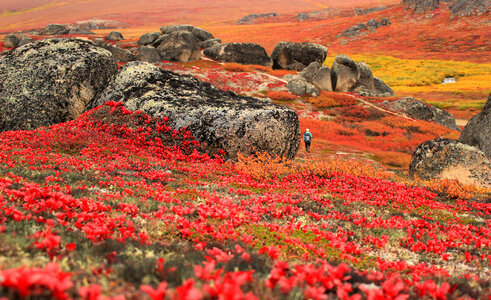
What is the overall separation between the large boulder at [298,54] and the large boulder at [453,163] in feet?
187

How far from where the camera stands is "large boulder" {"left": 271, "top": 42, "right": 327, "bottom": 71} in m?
72.2

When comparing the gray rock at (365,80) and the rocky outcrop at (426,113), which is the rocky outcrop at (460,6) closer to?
the gray rock at (365,80)

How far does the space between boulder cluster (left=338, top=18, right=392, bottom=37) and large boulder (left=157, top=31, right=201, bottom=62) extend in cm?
10703

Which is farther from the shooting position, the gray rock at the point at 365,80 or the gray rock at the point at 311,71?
the gray rock at the point at 365,80

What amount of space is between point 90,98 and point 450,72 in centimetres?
10224

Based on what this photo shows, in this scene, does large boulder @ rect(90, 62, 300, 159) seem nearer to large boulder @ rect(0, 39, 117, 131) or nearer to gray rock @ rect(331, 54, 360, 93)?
large boulder @ rect(0, 39, 117, 131)

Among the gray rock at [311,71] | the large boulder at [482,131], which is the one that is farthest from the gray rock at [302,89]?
the large boulder at [482,131]

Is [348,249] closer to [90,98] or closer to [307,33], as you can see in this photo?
[90,98]

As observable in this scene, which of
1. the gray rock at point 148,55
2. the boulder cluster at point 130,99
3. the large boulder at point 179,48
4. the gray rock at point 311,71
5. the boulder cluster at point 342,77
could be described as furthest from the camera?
the large boulder at point 179,48

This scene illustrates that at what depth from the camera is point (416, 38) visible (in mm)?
128125

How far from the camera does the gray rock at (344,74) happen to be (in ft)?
209

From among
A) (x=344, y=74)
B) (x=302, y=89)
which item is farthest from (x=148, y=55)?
(x=344, y=74)

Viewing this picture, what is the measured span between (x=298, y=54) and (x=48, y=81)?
61674 millimetres

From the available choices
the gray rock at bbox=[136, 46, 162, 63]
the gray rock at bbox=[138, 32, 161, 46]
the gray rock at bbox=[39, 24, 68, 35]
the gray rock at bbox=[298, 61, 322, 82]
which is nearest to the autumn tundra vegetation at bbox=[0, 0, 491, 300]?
the gray rock at bbox=[298, 61, 322, 82]
